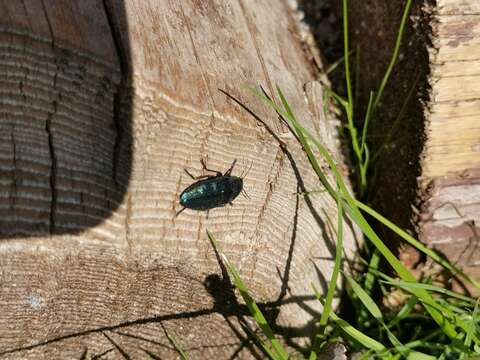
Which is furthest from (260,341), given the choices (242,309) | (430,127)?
(430,127)

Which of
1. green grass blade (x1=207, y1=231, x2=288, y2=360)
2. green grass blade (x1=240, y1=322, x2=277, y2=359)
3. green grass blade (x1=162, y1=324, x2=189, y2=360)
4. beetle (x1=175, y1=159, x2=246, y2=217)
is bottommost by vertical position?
green grass blade (x1=240, y1=322, x2=277, y2=359)

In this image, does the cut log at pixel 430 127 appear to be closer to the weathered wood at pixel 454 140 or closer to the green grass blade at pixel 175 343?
the weathered wood at pixel 454 140

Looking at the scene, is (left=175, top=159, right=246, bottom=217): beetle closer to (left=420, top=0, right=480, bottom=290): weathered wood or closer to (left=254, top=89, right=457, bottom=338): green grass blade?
(left=254, top=89, right=457, bottom=338): green grass blade

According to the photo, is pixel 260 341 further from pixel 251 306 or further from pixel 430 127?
pixel 430 127

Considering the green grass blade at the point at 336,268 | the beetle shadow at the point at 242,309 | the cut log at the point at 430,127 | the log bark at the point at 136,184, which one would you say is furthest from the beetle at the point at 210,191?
the cut log at the point at 430,127

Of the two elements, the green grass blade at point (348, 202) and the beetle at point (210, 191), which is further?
the green grass blade at point (348, 202)

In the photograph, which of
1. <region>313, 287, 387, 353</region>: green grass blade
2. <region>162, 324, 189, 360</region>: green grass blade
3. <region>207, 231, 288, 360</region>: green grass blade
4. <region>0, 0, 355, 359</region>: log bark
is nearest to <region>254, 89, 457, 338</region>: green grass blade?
<region>0, 0, 355, 359</region>: log bark

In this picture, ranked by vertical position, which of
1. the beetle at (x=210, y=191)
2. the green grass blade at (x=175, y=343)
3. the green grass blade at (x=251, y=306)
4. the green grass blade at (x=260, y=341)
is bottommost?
the green grass blade at (x=260, y=341)
